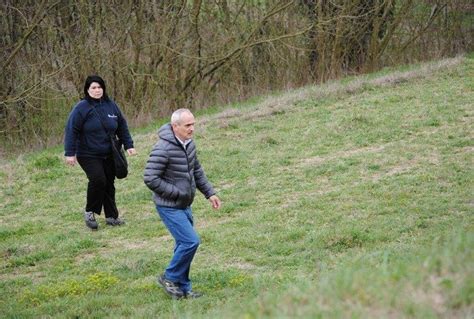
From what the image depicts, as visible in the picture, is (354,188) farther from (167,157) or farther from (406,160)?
(167,157)

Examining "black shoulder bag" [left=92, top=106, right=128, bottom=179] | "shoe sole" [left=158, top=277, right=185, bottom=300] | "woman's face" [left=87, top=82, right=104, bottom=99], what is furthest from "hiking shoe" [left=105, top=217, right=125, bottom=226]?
"shoe sole" [left=158, top=277, right=185, bottom=300]

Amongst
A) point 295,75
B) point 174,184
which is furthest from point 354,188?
point 295,75

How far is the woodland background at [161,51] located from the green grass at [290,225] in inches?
205

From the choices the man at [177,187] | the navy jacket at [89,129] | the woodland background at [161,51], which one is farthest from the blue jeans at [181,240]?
the woodland background at [161,51]

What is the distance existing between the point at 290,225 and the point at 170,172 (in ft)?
8.20

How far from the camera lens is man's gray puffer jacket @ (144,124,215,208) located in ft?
21.8

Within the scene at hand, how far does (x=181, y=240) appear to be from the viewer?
6672 millimetres

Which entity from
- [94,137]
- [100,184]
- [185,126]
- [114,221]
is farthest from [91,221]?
[185,126]

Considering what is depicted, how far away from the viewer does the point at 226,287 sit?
7.01m

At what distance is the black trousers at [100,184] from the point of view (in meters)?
9.50

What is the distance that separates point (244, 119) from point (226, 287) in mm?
8720

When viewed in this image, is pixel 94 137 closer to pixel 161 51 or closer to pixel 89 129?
pixel 89 129

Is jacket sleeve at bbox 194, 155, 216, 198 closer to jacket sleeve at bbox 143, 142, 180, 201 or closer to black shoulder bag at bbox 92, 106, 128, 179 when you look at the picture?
jacket sleeve at bbox 143, 142, 180, 201

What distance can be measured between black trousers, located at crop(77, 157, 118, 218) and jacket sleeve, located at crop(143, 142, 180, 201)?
118 inches
